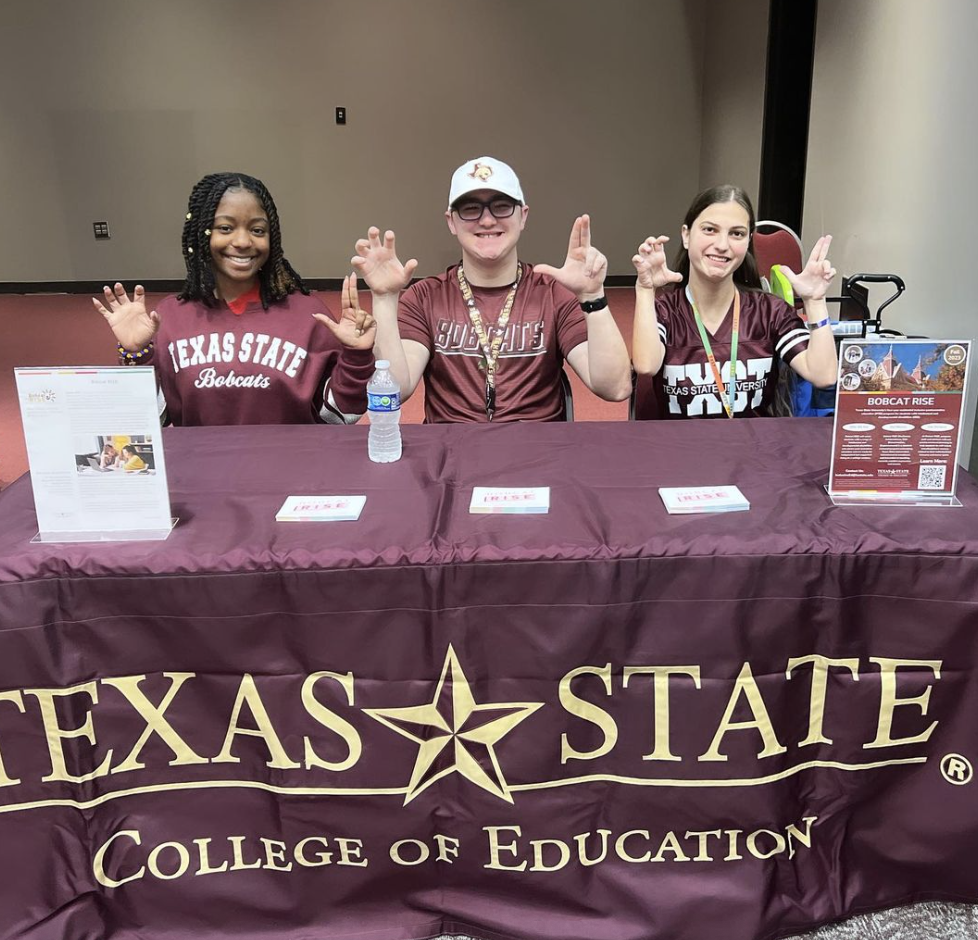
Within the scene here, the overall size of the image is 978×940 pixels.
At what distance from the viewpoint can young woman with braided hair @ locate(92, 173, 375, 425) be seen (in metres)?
1.91

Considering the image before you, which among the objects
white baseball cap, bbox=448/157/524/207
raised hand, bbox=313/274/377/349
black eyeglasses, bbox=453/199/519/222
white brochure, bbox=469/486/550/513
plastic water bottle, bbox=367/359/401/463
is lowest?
white brochure, bbox=469/486/550/513

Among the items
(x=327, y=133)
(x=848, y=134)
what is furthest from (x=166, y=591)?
(x=327, y=133)

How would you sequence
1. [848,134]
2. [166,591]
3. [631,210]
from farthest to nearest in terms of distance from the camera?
A: [631,210], [848,134], [166,591]

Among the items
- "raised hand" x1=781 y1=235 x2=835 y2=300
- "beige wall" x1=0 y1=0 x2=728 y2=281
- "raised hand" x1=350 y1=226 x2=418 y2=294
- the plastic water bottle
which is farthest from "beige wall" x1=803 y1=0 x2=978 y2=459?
"beige wall" x1=0 y1=0 x2=728 y2=281

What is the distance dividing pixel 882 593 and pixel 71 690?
3.76ft

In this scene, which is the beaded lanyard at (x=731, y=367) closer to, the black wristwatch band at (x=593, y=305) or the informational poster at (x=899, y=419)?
the black wristwatch band at (x=593, y=305)

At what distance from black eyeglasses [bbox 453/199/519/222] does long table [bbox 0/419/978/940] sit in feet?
2.94

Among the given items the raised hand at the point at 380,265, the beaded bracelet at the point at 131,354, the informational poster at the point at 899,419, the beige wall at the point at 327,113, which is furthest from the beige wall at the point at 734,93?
the informational poster at the point at 899,419

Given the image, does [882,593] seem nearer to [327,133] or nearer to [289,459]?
[289,459]

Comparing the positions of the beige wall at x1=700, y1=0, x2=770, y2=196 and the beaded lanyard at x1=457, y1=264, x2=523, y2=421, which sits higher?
the beige wall at x1=700, y1=0, x2=770, y2=196

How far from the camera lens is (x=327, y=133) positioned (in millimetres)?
7992

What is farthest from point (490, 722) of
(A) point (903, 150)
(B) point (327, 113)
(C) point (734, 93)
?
(B) point (327, 113)

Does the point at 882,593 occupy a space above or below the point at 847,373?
below

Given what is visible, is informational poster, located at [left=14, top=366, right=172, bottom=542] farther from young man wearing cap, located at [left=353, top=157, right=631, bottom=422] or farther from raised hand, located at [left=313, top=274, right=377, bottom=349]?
young man wearing cap, located at [left=353, top=157, right=631, bottom=422]
